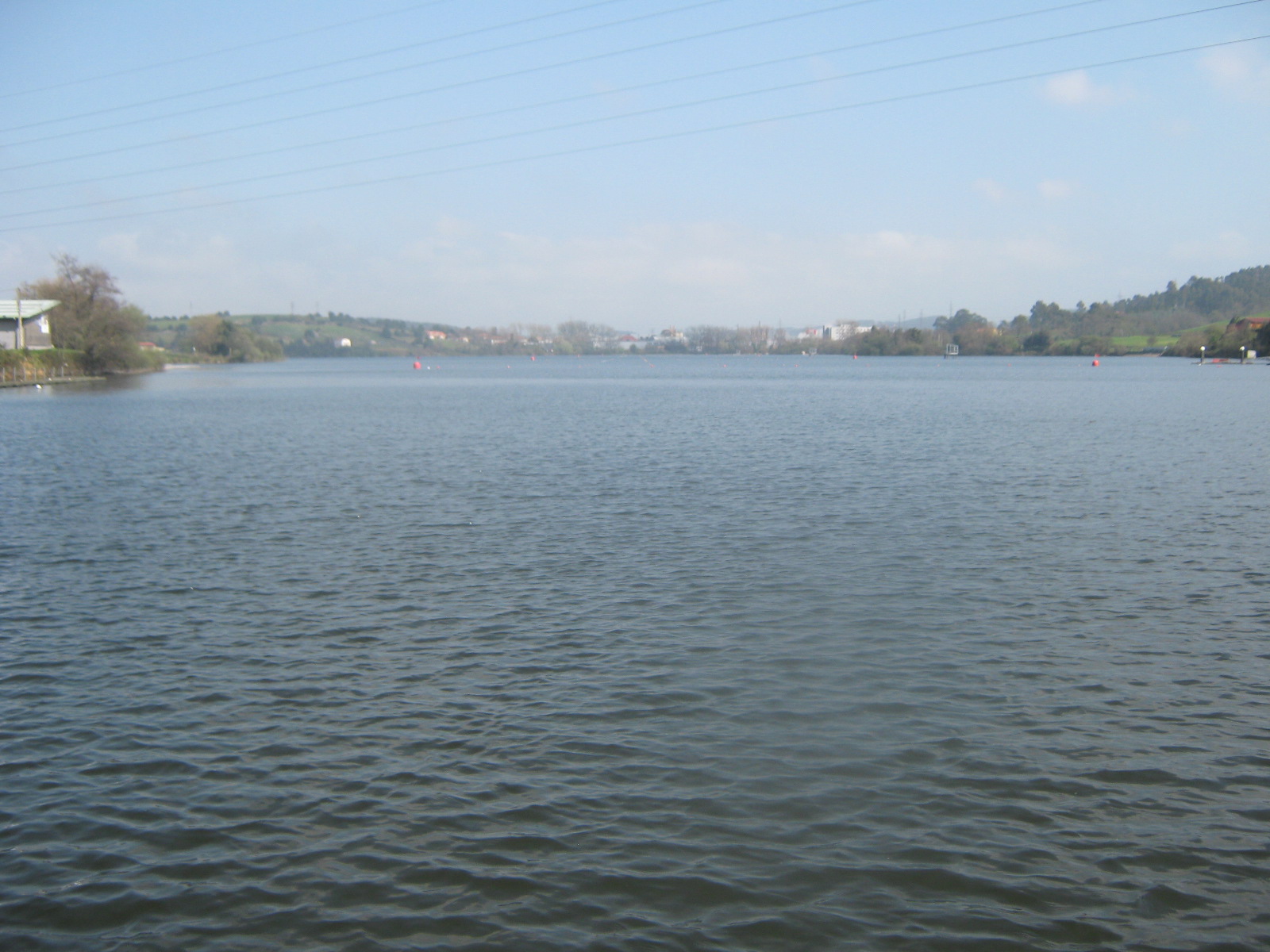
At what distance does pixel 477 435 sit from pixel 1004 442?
65.4ft

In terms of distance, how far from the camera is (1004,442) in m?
32.1

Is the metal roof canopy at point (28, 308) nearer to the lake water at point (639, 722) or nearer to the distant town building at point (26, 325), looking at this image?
the distant town building at point (26, 325)

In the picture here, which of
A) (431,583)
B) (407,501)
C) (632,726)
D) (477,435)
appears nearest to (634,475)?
(407,501)

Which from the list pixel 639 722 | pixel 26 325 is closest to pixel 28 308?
pixel 26 325

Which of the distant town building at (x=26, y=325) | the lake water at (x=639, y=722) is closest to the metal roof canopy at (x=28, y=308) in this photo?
the distant town building at (x=26, y=325)

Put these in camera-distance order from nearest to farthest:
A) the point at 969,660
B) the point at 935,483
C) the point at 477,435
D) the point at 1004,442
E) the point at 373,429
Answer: the point at 969,660 → the point at 935,483 → the point at 1004,442 → the point at 477,435 → the point at 373,429

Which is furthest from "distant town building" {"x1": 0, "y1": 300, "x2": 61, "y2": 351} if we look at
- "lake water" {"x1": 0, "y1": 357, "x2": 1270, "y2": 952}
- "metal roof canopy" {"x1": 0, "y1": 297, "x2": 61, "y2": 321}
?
"lake water" {"x1": 0, "y1": 357, "x2": 1270, "y2": 952}

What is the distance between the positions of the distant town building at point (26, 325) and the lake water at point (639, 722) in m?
71.5

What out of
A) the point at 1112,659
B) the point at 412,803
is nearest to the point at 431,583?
the point at 412,803

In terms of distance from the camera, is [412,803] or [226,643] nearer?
[412,803]

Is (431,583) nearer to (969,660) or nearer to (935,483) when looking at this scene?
(969,660)

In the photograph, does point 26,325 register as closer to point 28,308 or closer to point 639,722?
point 28,308

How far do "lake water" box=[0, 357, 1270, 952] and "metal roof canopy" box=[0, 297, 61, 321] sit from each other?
72698mm

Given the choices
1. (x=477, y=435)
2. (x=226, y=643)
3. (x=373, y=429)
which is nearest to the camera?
(x=226, y=643)
